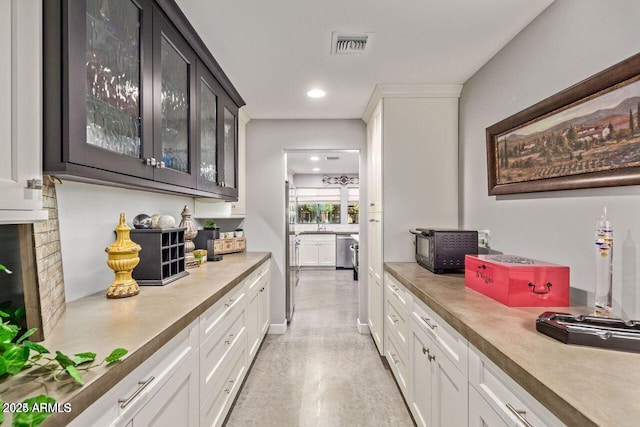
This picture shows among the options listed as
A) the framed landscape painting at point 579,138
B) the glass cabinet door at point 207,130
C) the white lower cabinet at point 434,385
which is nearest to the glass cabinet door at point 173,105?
the glass cabinet door at point 207,130

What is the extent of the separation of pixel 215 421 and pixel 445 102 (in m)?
2.83

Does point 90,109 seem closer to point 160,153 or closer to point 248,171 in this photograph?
point 160,153

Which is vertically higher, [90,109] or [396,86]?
[396,86]

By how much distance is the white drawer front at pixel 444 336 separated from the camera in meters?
1.27

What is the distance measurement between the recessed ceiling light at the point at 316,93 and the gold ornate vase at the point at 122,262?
188 cm

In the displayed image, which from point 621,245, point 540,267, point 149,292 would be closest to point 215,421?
point 149,292

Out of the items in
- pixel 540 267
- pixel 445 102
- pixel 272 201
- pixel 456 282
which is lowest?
pixel 456 282

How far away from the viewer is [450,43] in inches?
79.4

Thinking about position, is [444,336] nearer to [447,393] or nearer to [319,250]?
[447,393]

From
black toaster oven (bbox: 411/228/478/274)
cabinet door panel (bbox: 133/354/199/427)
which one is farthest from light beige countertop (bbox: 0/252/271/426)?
black toaster oven (bbox: 411/228/478/274)

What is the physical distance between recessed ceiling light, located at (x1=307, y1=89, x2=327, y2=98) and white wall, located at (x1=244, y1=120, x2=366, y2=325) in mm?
694

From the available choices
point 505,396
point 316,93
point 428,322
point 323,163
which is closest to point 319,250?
point 323,163

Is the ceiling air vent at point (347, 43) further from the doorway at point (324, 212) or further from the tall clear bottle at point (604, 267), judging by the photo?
the doorway at point (324, 212)

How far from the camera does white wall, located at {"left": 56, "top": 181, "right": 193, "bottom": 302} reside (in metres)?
1.48
